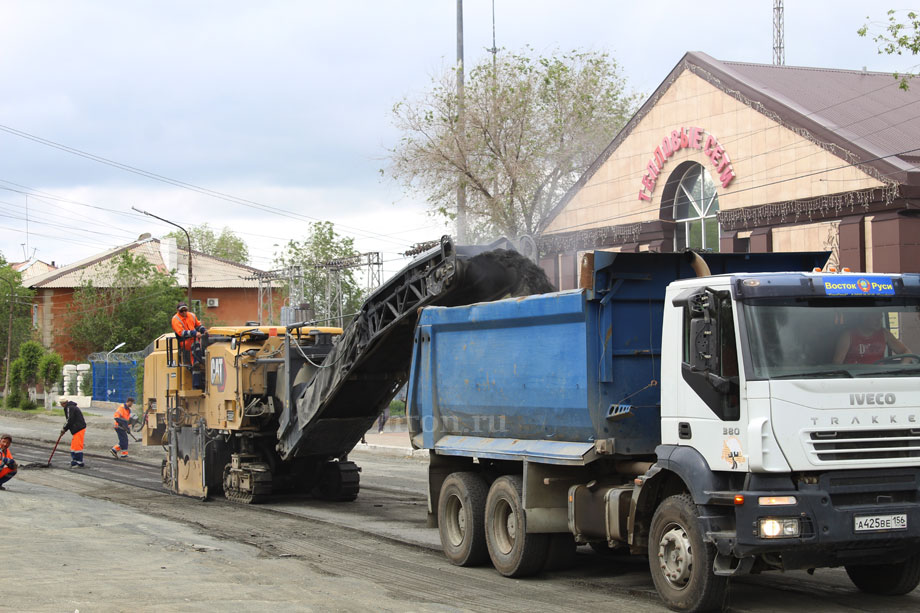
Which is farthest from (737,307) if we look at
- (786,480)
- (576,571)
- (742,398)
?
(576,571)

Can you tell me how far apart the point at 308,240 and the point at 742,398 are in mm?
56433

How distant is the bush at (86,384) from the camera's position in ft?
166

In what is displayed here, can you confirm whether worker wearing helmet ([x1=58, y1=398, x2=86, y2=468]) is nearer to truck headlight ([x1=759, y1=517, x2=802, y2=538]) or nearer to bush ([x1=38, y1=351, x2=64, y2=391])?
truck headlight ([x1=759, y1=517, x2=802, y2=538])

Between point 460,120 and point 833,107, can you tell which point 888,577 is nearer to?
point 833,107

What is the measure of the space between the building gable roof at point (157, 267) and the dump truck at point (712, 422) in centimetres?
5912

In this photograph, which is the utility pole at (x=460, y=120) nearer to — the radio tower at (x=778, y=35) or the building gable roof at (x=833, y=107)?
the building gable roof at (x=833, y=107)

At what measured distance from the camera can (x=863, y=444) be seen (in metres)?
7.47

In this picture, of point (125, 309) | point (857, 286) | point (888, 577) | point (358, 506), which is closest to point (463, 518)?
point (888, 577)

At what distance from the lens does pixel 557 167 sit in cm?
3394

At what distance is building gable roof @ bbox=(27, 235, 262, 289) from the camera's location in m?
68.9

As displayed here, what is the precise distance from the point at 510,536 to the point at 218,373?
832 cm

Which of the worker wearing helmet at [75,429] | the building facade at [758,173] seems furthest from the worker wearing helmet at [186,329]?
the building facade at [758,173]

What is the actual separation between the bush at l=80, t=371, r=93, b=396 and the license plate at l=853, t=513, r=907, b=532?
48.0 metres

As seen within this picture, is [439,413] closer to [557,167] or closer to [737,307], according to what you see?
[737,307]
